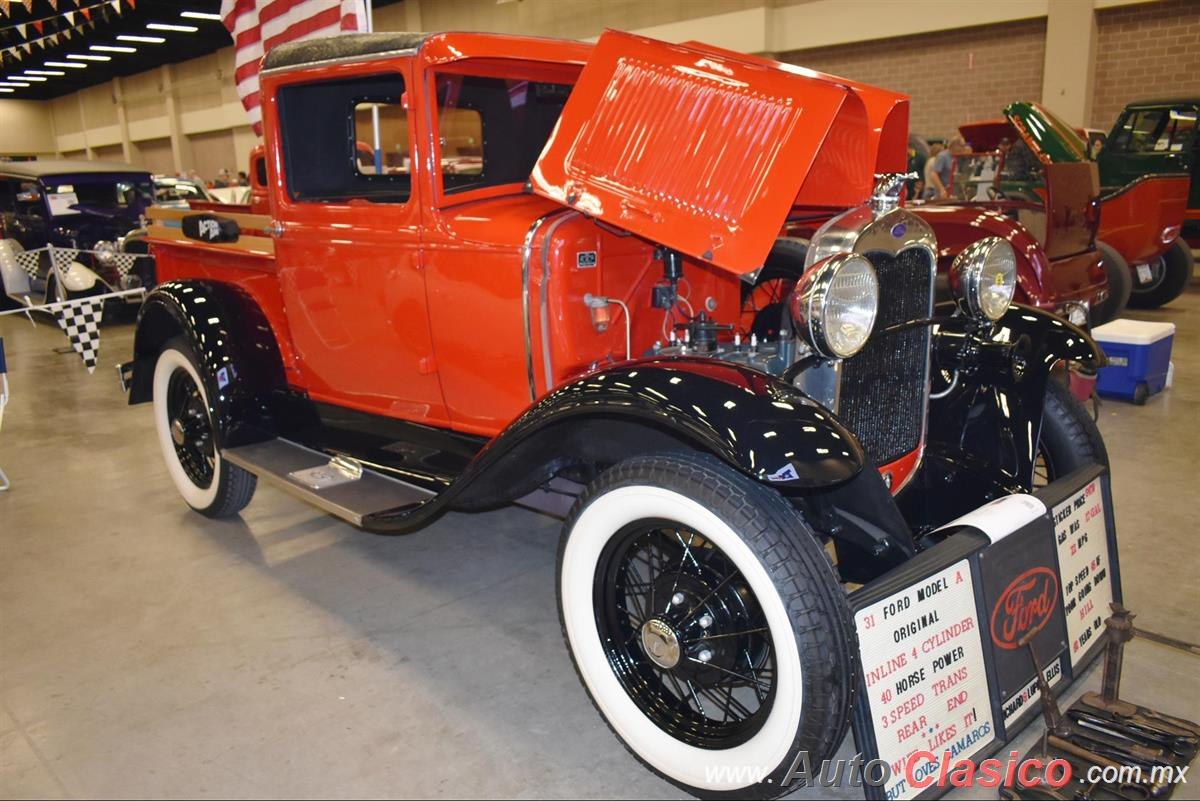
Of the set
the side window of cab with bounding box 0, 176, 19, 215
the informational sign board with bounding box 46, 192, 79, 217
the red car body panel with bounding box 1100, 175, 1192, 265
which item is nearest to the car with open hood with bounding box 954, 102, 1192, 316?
the red car body panel with bounding box 1100, 175, 1192, 265

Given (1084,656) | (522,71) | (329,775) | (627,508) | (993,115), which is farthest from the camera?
(993,115)

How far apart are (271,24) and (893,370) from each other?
4630mm

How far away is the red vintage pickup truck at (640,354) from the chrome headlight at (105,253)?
5632 millimetres

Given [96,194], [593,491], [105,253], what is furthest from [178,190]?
[593,491]

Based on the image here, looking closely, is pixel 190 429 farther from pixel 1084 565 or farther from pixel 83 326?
pixel 1084 565

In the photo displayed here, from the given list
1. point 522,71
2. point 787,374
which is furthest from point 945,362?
point 522,71

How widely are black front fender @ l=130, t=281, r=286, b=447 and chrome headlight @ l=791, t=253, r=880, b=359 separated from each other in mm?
2330

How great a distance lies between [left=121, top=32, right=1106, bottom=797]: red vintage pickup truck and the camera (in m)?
1.96

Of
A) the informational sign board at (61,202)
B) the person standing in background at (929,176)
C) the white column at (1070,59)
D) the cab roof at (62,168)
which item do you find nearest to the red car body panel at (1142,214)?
the person standing in background at (929,176)

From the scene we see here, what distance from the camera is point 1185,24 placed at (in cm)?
1066

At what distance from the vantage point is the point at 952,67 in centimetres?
1252

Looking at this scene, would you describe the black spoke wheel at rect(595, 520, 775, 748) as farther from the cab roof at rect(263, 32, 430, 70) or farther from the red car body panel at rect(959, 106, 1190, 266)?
the red car body panel at rect(959, 106, 1190, 266)

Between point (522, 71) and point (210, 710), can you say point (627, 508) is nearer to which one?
point (210, 710)

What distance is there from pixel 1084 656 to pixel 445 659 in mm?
1824
